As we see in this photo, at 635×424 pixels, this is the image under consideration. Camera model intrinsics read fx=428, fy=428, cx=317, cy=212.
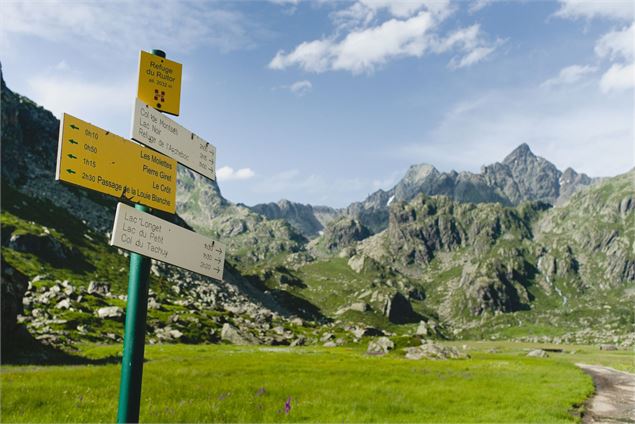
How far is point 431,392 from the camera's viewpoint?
1061 inches

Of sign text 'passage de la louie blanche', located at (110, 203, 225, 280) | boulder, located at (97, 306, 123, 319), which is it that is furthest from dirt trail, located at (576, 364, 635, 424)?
boulder, located at (97, 306, 123, 319)

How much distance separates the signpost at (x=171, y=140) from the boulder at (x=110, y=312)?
84.4 m

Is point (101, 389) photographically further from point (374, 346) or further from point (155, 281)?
point (155, 281)

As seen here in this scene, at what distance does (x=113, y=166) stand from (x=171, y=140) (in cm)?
127

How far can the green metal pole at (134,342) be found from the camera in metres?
5.92

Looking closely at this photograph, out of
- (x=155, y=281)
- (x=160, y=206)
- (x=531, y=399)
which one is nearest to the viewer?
(x=160, y=206)

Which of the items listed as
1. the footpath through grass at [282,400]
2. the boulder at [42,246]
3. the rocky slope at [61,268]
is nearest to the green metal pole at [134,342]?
the footpath through grass at [282,400]

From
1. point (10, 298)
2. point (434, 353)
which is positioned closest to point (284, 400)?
point (10, 298)

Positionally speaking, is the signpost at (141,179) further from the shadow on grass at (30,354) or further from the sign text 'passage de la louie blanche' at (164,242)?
the shadow on grass at (30,354)

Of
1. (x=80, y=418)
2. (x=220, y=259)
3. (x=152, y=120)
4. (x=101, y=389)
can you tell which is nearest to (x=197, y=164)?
(x=152, y=120)

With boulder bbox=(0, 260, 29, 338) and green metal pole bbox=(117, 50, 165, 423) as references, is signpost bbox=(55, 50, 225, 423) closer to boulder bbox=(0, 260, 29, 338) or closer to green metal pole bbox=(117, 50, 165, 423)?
green metal pole bbox=(117, 50, 165, 423)

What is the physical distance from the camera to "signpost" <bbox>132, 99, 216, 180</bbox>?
655 cm

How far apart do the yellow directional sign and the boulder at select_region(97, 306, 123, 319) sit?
8510 cm

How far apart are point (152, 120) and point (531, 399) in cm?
2590
